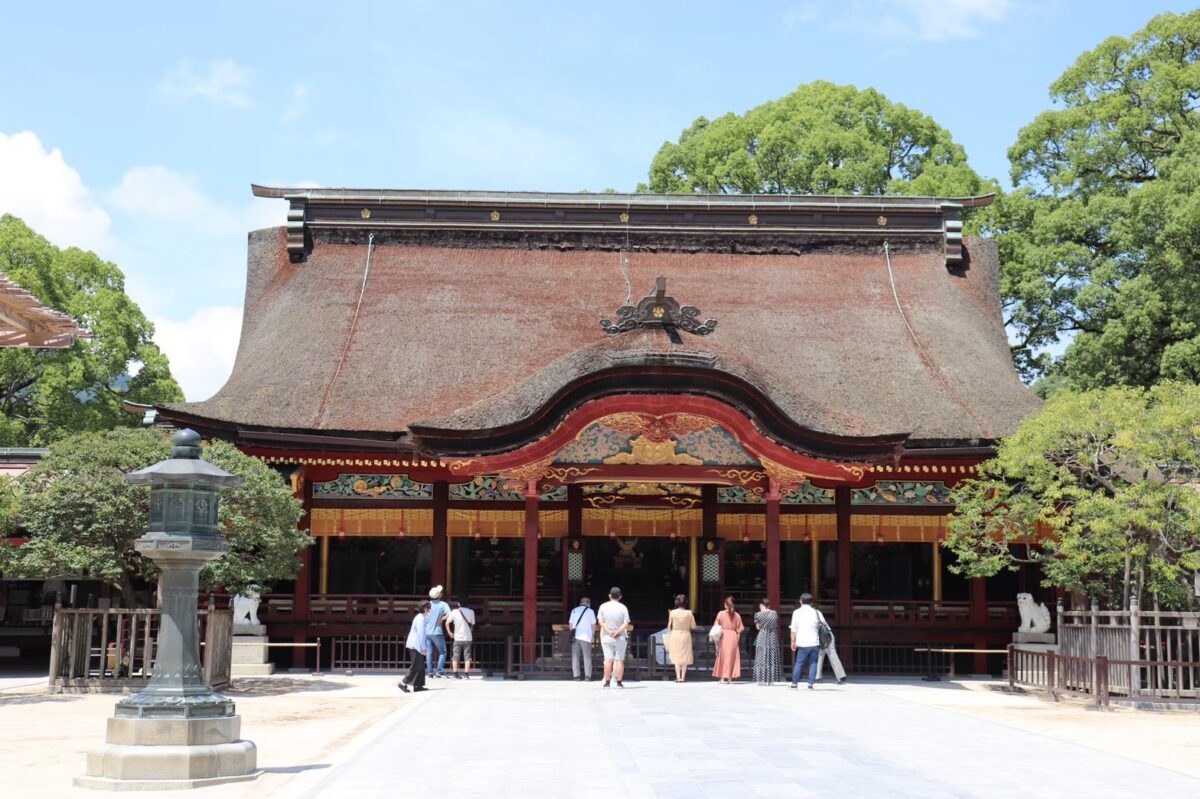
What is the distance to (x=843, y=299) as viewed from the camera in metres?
26.5

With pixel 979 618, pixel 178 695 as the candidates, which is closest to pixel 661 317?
pixel 979 618

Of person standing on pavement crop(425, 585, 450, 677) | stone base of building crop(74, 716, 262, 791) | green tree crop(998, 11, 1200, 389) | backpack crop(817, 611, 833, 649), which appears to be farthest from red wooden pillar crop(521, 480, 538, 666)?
green tree crop(998, 11, 1200, 389)

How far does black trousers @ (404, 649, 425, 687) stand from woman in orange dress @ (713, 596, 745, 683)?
493cm

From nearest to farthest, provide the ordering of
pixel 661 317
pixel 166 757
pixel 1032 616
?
pixel 166 757 < pixel 661 317 < pixel 1032 616

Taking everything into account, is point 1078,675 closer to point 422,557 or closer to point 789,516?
point 789,516

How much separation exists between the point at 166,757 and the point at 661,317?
→ 1279cm

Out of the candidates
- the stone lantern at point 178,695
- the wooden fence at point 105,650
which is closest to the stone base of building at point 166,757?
the stone lantern at point 178,695

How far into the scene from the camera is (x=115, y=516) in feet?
56.4

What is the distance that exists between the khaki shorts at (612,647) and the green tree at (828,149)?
2266cm

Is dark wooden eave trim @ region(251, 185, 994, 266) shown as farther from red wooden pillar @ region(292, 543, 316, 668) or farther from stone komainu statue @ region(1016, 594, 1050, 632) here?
stone komainu statue @ region(1016, 594, 1050, 632)

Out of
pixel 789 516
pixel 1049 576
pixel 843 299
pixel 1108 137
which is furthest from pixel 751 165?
pixel 1049 576

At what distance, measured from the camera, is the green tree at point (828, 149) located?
1523 inches

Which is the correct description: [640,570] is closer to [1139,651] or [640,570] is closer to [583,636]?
[583,636]

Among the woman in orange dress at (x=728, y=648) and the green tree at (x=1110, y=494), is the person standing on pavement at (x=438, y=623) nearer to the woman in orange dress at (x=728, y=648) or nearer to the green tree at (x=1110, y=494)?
the woman in orange dress at (x=728, y=648)
